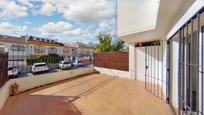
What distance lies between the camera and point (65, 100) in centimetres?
745

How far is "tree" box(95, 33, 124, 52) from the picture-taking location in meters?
22.5

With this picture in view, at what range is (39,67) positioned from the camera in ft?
49.3

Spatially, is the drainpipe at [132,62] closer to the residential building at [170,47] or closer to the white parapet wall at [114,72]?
the residential building at [170,47]

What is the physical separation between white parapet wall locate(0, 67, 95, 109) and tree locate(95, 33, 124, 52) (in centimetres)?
737

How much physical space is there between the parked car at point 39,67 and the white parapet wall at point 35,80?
1.98m

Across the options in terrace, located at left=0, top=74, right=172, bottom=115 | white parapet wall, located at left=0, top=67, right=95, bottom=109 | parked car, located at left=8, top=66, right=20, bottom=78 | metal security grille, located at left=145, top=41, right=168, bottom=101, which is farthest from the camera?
metal security grille, located at left=145, top=41, right=168, bottom=101

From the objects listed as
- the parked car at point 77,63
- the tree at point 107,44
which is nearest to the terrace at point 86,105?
the parked car at point 77,63

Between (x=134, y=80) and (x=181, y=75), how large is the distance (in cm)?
757

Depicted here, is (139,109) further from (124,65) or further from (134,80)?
(124,65)

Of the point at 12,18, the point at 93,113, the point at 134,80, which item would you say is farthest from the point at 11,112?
the point at 12,18

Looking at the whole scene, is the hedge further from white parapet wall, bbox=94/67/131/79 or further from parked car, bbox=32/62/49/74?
white parapet wall, bbox=94/67/131/79

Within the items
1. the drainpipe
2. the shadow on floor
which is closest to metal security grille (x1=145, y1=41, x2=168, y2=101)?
the drainpipe

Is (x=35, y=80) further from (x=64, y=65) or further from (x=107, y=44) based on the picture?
(x=107, y=44)

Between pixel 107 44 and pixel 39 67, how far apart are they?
10030 millimetres
